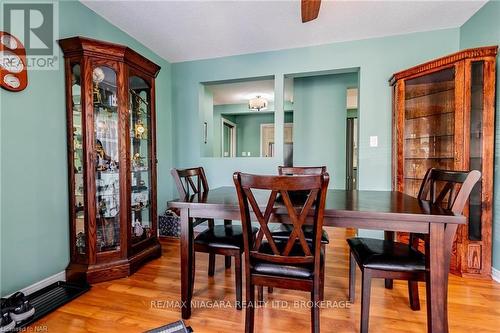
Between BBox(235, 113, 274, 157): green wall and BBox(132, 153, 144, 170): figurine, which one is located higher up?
BBox(235, 113, 274, 157): green wall

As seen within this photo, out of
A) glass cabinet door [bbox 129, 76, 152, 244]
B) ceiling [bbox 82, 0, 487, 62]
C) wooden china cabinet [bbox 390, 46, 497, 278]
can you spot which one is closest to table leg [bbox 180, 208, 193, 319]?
glass cabinet door [bbox 129, 76, 152, 244]

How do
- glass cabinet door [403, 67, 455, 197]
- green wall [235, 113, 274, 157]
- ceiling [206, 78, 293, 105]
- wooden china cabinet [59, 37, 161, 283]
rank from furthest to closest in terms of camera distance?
green wall [235, 113, 274, 157], ceiling [206, 78, 293, 105], glass cabinet door [403, 67, 455, 197], wooden china cabinet [59, 37, 161, 283]

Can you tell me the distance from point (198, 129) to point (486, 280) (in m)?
3.36

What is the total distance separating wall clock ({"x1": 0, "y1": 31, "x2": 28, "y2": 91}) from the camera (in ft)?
5.36

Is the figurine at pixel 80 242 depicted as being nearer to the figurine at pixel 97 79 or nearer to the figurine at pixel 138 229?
the figurine at pixel 138 229

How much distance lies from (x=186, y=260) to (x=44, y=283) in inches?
48.2

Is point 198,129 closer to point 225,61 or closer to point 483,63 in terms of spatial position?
Answer: point 225,61

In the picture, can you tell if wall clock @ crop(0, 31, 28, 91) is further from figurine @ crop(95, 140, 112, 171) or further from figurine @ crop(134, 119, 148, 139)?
figurine @ crop(134, 119, 148, 139)

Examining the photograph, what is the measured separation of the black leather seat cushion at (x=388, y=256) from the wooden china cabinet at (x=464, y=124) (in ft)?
3.70

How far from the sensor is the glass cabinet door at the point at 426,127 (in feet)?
7.89

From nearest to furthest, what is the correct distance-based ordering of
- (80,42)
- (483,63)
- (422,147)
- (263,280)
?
1. (263,280)
2. (80,42)
3. (483,63)
4. (422,147)

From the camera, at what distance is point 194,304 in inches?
70.6

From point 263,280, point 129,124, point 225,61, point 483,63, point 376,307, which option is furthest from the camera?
point 225,61

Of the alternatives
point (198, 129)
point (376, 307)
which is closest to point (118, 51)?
point (198, 129)
